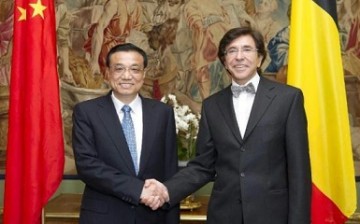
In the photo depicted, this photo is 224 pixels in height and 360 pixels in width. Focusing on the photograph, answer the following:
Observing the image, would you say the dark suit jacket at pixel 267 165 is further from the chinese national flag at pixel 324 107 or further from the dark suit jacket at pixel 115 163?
the chinese national flag at pixel 324 107

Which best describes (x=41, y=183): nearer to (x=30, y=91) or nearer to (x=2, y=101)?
(x=30, y=91)

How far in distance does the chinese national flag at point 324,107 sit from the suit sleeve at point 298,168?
20.9 inches

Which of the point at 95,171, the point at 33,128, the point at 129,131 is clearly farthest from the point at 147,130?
the point at 33,128

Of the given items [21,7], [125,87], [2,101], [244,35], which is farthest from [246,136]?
[2,101]

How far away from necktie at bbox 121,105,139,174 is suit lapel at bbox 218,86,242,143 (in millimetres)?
477

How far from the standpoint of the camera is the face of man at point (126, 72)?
257 cm

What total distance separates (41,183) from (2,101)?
208cm

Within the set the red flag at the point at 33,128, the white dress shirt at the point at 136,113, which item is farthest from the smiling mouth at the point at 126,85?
the red flag at the point at 33,128

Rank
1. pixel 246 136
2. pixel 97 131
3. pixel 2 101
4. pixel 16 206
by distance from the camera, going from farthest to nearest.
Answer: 1. pixel 2 101
2. pixel 16 206
3. pixel 97 131
4. pixel 246 136

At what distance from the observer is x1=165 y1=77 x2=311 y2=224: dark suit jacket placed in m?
2.30

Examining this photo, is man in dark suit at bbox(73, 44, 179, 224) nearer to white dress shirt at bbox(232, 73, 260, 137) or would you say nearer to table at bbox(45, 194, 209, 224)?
white dress shirt at bbox(232, 73, 260, 137)

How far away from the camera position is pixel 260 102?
2396mm

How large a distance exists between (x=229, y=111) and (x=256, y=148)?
9.4 inches

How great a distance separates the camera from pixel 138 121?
2637 millimetres
